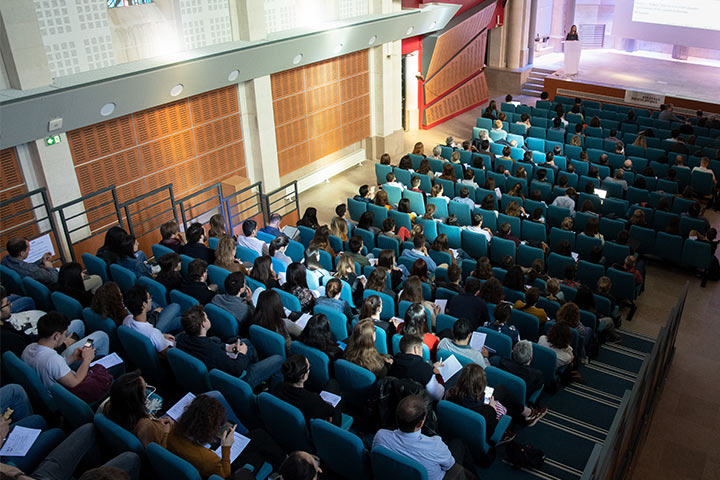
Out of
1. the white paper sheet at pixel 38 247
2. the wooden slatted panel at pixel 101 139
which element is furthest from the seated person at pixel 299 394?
the wooden slatted panel at pixel 101 139

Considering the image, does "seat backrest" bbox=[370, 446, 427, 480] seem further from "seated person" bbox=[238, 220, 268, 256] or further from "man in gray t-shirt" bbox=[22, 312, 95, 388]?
"seated person" bbox=[238, 220, 268, 256]

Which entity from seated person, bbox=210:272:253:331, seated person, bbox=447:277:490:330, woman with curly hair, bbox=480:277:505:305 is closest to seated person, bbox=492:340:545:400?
seated person, bbox=447:277:490:330

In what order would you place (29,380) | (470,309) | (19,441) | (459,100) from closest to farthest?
1. (19,441)
2. (29,380)
3. (470,309)
4. (459,100)

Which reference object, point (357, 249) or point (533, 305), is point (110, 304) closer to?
point (357, 249)

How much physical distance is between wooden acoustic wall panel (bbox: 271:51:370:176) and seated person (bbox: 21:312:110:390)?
7.06 m

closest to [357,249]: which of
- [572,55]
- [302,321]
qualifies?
[302,321]

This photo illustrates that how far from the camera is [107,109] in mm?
7516

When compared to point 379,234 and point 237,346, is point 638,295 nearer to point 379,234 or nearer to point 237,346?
point 379,234

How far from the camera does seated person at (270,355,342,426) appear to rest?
13.5 feet

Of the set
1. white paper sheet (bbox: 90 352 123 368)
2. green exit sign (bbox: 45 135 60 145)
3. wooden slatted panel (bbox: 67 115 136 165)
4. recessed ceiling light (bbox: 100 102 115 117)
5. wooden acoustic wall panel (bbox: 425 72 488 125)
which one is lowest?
wooden acoustic wall panel (bbox: 425 72 488 125)

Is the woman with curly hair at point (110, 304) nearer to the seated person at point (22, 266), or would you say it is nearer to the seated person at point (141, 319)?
the seated person at point (141, 319)

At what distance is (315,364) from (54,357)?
1.96m

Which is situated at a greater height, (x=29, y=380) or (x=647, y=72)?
(x=29, y=380)

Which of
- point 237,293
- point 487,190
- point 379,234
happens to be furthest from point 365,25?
point 237,293
